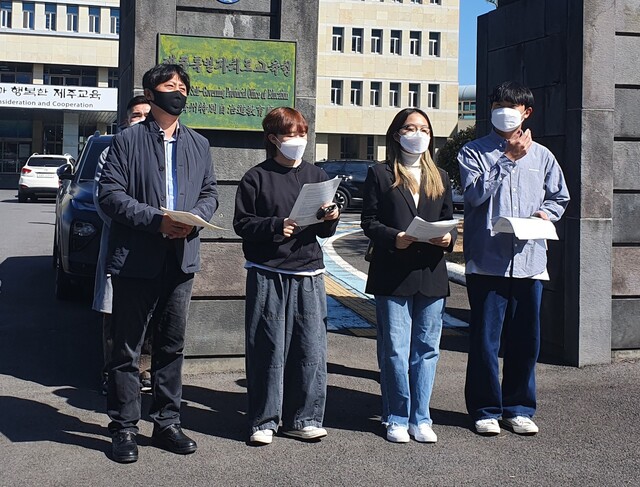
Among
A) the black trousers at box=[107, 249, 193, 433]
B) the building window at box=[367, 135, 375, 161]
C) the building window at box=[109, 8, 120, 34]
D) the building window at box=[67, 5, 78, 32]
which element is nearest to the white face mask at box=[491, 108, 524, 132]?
the black trousers at box=[107, 249, 193, 433]

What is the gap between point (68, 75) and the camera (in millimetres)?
62969

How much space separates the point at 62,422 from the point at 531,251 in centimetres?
324

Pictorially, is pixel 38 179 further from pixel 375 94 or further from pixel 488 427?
pixel 375 94

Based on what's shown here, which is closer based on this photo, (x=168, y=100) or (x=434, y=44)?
(x=168, y=100)

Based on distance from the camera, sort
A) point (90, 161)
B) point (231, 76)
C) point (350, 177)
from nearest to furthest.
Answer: point (231, 76) < point (90, 161) < point (350, 177)

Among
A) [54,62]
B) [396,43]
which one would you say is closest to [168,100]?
[54,62]

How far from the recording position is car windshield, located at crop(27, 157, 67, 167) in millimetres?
33031

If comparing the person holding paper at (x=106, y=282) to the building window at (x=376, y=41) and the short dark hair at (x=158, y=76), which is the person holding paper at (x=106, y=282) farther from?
the building window at (x=376, y=41)

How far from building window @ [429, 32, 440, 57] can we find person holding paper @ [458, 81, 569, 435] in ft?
202

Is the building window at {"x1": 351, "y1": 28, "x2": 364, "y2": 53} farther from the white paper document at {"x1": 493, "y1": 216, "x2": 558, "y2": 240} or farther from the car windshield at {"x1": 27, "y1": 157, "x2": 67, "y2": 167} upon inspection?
the white paper document at {"x1": 493, "y1": 216, "x2": 558, "y2": 240}

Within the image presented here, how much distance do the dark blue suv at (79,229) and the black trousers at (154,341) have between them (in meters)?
4.19

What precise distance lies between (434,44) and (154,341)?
63.0 metres

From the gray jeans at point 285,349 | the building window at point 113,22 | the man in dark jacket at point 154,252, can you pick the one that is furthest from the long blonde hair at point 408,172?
the building window at point 113,22

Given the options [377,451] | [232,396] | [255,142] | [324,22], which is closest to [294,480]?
[377,451]
